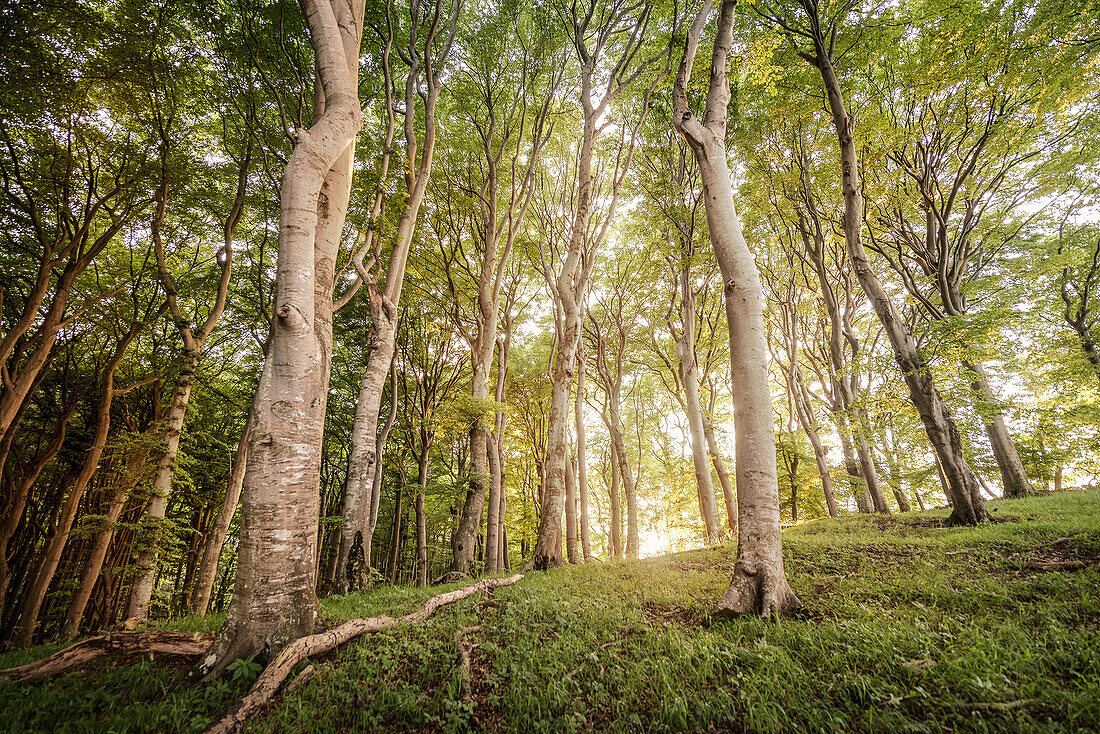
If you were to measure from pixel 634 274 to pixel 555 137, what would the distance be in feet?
19.9

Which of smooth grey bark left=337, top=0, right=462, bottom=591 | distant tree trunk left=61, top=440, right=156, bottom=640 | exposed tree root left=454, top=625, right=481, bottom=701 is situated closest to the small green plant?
exposed tree root left=454, top=625, right=481, bottom=701

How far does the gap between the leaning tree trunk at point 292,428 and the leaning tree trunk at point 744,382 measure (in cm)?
432

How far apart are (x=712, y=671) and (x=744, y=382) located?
3050mm

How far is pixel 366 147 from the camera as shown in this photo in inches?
383

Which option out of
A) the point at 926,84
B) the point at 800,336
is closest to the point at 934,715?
the point at 926,84

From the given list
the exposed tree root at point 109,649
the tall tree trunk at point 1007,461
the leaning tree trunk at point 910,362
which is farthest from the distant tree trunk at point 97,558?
the tall tree trunk at point 1007,461

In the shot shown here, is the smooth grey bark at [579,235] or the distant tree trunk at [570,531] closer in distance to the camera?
the smooth grey bark at [579,235]

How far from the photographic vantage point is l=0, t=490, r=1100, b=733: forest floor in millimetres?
2213

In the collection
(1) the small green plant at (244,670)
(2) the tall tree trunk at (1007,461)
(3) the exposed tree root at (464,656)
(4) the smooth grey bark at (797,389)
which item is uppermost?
(4) the smooth grey bark at (797,389)

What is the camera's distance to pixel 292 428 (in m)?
3.66

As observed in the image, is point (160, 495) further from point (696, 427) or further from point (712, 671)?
point (696, 427)

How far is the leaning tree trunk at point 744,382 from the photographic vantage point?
398 centimetres

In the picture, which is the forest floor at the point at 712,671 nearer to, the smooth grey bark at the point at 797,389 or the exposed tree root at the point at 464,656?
the exposed tree root at the point at 464,656

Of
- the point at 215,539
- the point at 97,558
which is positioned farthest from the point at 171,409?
the point at 97,558
